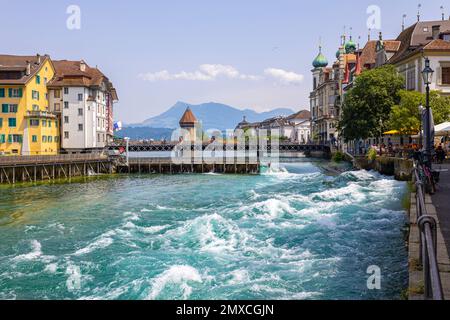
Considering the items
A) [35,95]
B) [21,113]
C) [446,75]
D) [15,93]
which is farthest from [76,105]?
[446,75]

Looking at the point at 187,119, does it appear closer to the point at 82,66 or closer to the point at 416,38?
the point at 82,66

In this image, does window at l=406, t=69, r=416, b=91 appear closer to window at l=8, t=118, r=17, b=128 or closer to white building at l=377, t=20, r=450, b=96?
white building at l=377, t=20, r=450, b=96

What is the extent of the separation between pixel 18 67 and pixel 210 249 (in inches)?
2513

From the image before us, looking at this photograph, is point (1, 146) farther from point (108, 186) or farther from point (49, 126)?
point (108, 186)

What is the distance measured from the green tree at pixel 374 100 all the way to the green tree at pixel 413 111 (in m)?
8.31

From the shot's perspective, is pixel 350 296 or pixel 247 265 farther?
pixel 247 265

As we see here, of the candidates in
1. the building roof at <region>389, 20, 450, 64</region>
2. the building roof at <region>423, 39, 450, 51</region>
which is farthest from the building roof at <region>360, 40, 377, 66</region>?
the building roof at <region>423, 39, 450, 51</region>

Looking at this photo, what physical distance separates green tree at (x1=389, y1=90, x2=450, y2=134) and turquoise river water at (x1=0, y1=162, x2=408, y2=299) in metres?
17.1

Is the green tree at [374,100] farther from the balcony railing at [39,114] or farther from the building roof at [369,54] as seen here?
the balcony railing at [39,114]
